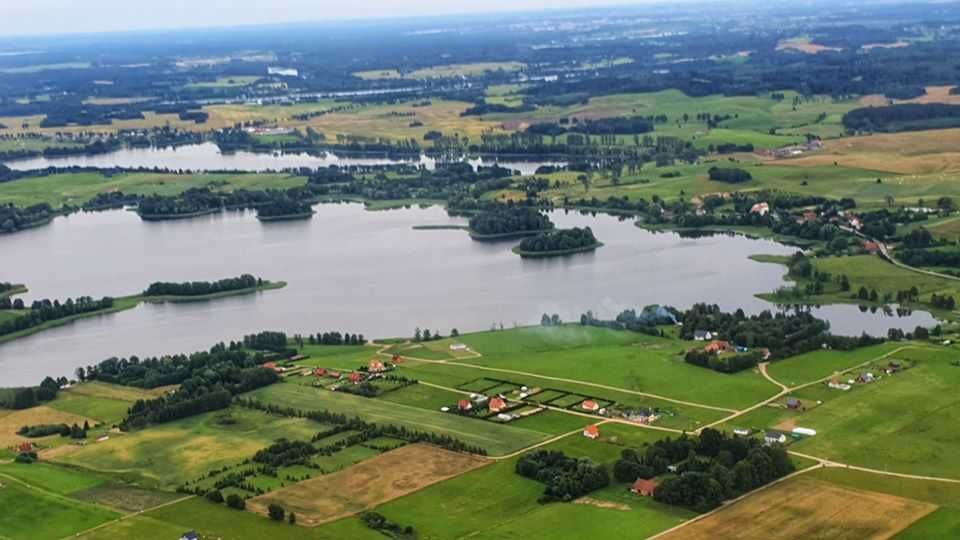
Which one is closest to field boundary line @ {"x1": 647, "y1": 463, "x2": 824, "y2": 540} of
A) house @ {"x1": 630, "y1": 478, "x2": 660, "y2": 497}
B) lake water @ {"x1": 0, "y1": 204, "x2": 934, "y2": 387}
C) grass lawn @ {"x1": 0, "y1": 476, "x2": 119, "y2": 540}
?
house @ {"x1": 630, "y1": 478, "x2": 660, "y2": 497}

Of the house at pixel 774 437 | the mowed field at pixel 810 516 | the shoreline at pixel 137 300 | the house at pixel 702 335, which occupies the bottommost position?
the mowed field at pixel 810 516

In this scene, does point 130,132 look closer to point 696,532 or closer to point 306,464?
point 306,464

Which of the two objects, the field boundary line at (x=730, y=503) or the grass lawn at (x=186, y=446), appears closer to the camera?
the field boundary line at (x=730, y=503)

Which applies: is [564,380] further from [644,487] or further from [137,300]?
[137,300]

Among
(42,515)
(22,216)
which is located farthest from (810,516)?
(22,216)

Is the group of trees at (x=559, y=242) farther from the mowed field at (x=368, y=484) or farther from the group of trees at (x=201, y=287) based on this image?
the mowed field at (x=368, y=484)

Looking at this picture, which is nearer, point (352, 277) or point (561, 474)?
point (561, 474)

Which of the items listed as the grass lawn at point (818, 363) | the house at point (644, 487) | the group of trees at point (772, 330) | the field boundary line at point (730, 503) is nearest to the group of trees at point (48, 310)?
the group of trees at point (772, 330)

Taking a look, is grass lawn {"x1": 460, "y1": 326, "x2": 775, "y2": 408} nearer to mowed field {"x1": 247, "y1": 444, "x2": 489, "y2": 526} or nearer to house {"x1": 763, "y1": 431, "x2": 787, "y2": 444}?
house {"x1": 763, "y1": 431, "x2": 787, "y2": 444}
